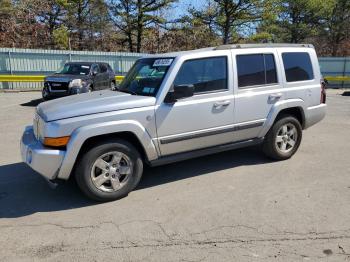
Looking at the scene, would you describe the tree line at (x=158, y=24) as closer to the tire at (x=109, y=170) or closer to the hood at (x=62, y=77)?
the hood at (x=62, y=77)

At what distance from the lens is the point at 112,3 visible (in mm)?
29359

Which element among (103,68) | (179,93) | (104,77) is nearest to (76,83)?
(104,77)

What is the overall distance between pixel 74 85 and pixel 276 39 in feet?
83.1

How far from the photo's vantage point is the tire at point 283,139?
5.95 meters

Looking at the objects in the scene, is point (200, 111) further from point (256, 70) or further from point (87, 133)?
point (87, 133)

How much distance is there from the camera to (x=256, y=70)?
18.5 ft

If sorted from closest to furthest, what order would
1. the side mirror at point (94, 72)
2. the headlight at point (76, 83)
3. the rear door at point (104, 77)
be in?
1. the headlight at point (76, 83)
2. the side mirror at point (94, 72)
3. the rear door at point (104, 77)

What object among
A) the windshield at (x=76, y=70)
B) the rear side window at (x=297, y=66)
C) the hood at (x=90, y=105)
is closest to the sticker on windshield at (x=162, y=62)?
the hood at (x=90, y=105)

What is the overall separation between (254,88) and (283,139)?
Answer: 3.75 feet

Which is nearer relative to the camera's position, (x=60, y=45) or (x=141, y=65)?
(x=141, y=65)

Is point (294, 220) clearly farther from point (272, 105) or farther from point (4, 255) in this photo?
point (4, 255)

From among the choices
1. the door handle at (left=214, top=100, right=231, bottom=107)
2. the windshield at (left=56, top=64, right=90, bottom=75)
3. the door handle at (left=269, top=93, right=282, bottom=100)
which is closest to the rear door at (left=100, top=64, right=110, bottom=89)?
the windshield at (left=56, top=64, right=90, bottom=75)

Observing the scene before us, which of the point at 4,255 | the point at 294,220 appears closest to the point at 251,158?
the point at 294,220

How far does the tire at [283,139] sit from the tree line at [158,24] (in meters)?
24.6
